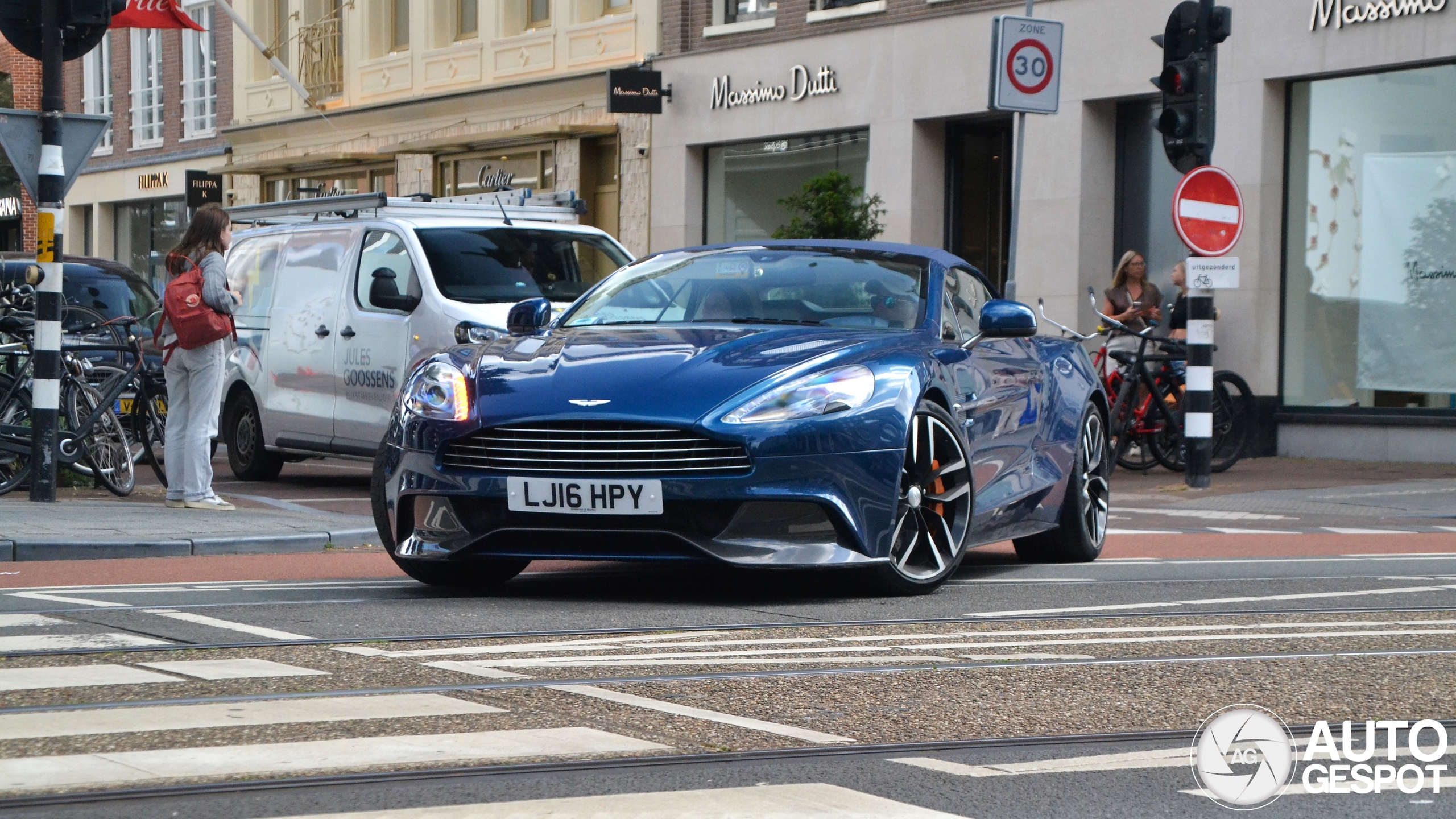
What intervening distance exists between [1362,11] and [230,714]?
16165 mm

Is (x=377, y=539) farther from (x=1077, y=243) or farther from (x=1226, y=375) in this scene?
(x=1077, y=243)

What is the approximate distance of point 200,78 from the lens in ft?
132

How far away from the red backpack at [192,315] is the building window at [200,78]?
2863 centimetres

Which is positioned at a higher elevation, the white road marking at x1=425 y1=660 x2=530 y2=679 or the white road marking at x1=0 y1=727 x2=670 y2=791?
the white road marking at x1=0 y1=727 x2=670 y2=791

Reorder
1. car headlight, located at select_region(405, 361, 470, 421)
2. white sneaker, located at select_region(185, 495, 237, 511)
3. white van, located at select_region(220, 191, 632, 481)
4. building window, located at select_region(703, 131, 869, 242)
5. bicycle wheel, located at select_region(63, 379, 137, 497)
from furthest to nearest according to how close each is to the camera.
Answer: building window, located at select_region(703, 131, 869, 242), white van, located at select_region(220, 191, 632, 481), bicycle wheel, located at select_region(63, 379, 137, 497), white sneaker, located at select_region(185, 495, 237, 511), car headlight, located at select_region(405, 361, 470, 421)

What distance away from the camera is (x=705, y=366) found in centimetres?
732

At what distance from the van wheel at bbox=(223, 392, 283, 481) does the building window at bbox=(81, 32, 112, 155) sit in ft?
96.5

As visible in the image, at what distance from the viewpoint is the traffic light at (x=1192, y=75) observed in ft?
49.2

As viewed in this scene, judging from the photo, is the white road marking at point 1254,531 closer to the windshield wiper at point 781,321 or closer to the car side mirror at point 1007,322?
the car side mirror at point 1007,322

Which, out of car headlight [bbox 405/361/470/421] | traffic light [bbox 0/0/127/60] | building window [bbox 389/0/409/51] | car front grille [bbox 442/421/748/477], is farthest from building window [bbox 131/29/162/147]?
car front grille [bbox 442/421/748/477]

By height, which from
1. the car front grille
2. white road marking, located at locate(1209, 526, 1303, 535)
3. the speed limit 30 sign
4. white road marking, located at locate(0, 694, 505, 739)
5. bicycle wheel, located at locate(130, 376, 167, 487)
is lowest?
white road marking, located at locate(1209, 526, 1303, 535)

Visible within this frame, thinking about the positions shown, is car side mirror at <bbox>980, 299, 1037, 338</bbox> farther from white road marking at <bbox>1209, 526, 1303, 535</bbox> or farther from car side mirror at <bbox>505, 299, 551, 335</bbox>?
white road marking at <bbox>1209, 526, 1303, 535</bbox>

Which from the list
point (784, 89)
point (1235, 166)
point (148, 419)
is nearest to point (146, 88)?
point (784, 89)

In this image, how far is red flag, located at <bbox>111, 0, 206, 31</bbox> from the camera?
26.5m
